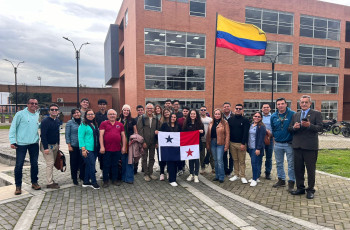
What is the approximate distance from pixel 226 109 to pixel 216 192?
7.38 feet

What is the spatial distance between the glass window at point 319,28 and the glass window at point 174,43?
1460cm

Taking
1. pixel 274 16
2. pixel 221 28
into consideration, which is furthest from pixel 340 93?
pixel 221 28

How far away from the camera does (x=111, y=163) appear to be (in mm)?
5633

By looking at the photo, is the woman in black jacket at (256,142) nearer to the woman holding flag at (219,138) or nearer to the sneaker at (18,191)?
the woman holding flag at (219,138)

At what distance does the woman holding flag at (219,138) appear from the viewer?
19.3 feet

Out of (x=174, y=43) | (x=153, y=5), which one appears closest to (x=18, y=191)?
(x=174, y=43)

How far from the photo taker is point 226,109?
6.34 m

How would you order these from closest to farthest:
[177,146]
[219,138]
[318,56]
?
[219,138] → [177,146] → [318,56]

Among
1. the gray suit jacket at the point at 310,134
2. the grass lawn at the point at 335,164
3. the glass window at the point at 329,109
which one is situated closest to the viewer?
the gray suit jacket at the point at 310,134

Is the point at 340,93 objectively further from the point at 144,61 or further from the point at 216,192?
the point at 216,192

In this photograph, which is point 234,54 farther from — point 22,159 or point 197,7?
point 22,159

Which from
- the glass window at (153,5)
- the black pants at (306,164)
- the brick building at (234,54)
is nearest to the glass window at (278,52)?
the brick building at (234,54)

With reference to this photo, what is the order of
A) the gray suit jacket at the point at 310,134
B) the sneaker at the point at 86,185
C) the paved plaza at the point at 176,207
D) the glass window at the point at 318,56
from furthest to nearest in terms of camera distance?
the glass window at the point at 318,56 → the sneaker at the point at 86,185 → the gray suit jacket at the point at 310,134 → the paved plaza at the point at 176,207

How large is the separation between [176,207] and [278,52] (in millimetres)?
29828
